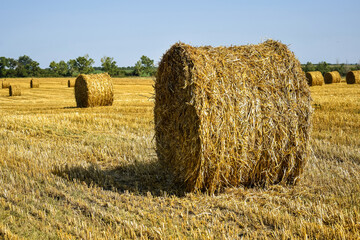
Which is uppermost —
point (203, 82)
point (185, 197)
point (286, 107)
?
point (203, 82)

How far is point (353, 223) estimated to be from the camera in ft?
11.7

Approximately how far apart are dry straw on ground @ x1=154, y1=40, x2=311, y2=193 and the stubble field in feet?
1.03

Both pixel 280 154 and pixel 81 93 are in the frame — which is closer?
pixel 280 154

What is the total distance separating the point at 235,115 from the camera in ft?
15.8

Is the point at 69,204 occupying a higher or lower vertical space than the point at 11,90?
A: lower

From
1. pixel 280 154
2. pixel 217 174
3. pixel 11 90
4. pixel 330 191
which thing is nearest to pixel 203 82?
pixel 217 174

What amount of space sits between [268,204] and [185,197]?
1.11 m

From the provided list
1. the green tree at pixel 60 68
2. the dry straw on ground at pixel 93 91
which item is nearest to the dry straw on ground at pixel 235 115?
the dry straw on ground at pixel 93 91

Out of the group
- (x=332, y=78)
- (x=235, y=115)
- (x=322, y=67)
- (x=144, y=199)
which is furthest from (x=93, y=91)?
(x=322, y=67)

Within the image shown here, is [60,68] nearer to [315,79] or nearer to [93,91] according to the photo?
[315,79]

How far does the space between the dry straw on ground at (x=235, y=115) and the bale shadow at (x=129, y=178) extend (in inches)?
10.5

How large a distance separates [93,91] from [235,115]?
13.0 meters

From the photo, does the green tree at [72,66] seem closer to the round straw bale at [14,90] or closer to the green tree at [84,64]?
the green tree at [84,64]

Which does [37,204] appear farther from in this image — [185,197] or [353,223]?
[353,223]
